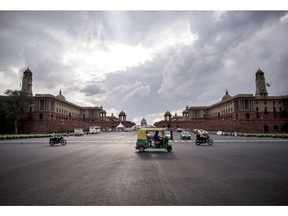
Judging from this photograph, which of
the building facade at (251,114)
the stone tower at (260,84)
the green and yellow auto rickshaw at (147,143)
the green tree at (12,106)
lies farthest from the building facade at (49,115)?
the stone tower at (260,84)

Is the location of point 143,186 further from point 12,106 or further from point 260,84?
point 260,84

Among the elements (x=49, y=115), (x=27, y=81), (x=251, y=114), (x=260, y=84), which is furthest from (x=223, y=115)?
(x=27, y=81)

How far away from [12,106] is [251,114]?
78573mm

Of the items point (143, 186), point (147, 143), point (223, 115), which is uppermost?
Result: point (223, 115)

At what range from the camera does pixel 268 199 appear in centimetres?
475

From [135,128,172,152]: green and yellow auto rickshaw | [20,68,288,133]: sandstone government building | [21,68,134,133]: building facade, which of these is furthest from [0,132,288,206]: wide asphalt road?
[20,68,288,133]: sandstone government building

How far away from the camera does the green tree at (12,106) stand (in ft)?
167

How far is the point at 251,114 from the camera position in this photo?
70.4m

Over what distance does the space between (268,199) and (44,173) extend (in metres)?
7.72

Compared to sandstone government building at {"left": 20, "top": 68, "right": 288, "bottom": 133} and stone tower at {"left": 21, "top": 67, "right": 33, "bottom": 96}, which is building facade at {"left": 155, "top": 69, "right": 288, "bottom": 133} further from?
stone tower at {"left": 21, "top": 67, "right": 33, "bottom": 96}

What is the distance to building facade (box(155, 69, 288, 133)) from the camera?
59719 mm

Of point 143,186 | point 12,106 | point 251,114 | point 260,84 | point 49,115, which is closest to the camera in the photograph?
point 143,186

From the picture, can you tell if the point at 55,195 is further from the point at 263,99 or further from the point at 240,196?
the point at 263,99
